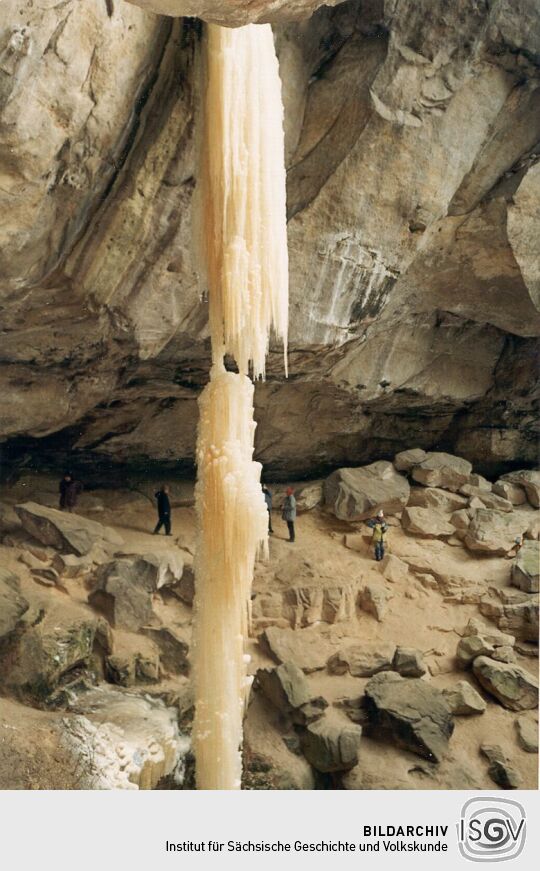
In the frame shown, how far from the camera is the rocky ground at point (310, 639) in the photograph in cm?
902

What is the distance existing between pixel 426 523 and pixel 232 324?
7.19 metres

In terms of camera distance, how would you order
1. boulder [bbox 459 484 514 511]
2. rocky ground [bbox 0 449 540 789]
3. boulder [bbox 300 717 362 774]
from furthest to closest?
boulder [bbox 459 484 514 511] → boulder [bbox 300 717 362 774] → rocky ground [bbox 0 449 540 789]

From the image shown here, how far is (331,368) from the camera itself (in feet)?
40.8

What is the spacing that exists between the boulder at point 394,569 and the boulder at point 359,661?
147 cm

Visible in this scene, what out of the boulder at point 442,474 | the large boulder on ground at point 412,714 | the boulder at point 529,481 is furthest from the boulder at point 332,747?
the boulder at point 529,481

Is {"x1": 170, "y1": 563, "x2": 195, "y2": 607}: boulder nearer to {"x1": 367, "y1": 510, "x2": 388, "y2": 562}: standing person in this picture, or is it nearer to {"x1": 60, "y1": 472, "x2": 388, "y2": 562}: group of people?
{"x1": 60, "y1": 472, "x2": 388, "y2": 562}: group of people

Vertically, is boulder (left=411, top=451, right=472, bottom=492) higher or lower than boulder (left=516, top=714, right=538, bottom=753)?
higher

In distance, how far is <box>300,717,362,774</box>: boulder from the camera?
9656mm

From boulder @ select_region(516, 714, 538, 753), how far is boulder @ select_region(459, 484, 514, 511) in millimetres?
4066

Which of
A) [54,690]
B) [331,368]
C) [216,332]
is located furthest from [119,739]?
[331,368]

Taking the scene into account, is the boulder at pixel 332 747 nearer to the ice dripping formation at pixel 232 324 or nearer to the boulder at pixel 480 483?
the ice dripping formation at pixel 232 324

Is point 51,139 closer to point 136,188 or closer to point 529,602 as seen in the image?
point 136,188

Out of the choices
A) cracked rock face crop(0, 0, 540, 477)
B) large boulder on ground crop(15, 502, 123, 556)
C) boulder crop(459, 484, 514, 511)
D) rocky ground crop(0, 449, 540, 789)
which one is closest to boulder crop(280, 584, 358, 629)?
rocky ground crop(0, 449, 540, 789)

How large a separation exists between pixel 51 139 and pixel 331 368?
6.36 metres
